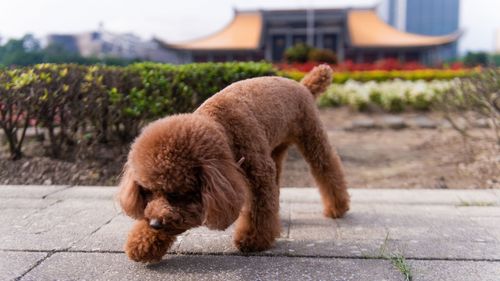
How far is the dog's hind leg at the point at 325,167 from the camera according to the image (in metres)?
3.24

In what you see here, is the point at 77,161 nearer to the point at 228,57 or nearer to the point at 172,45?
the point at 172,45

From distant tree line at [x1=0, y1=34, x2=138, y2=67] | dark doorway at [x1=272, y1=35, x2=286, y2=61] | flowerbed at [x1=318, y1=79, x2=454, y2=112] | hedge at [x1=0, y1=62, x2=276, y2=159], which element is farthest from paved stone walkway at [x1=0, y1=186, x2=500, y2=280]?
dark doorway at [x1=272, y1=35, x2=286, y2=61]

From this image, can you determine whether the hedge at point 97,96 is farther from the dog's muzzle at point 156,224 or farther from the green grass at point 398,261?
the green grass at point 398,261

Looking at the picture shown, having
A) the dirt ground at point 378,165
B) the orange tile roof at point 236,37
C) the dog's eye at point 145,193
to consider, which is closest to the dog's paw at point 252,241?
the dog's eye at point 145,193

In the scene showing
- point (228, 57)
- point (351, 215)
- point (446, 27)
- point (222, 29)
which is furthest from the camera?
point (446, 27)

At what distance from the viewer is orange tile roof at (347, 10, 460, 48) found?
863 inches

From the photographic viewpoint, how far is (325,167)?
3328 millimetres

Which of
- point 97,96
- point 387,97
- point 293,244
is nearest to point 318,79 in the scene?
point 293,244

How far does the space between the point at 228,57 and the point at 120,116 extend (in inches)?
733

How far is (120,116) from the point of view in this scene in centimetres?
497

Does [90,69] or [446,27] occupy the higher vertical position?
[90,69]

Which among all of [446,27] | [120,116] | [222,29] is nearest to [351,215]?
[120,116]

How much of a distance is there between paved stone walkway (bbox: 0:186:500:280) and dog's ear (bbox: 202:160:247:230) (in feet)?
1.26

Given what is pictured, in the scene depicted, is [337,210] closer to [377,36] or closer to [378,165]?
[378,165]
